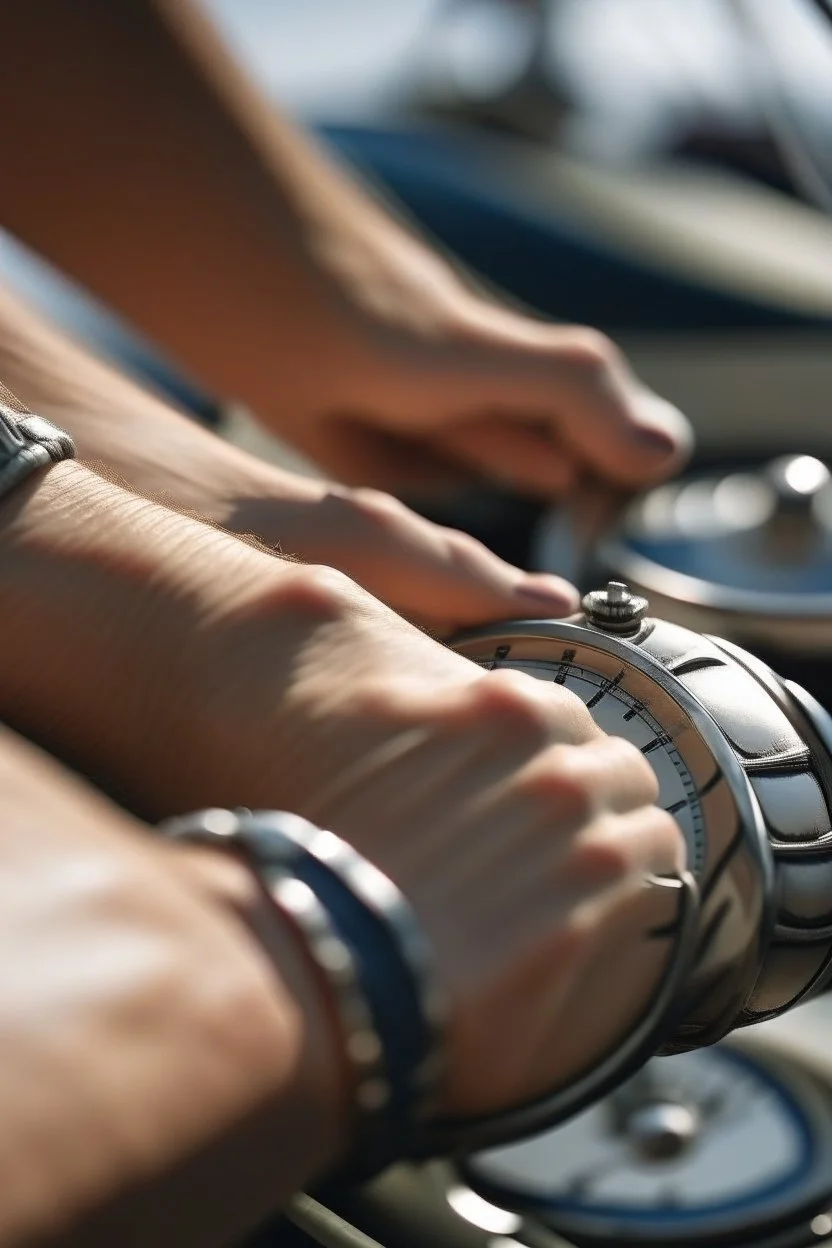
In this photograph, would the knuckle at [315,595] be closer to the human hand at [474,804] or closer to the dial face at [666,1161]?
the human hand at [474,804]

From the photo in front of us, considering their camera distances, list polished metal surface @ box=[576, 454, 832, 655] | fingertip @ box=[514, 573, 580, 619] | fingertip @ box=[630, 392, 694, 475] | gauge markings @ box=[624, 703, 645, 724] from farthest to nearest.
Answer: fingertip @ box=[630, 392, 694, 475] < polished metal surface @ box=[576, 454, 832, 655] < fingertip @ box=[514, 573, 580, 619] < gauge markings @ box=[624, 703, 645, 724]

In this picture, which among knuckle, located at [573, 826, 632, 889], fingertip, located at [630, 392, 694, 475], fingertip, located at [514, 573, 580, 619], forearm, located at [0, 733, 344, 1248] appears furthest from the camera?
fingertip, located at [630, 392, 694, 475]

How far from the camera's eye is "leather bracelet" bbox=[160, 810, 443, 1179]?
1.07ft

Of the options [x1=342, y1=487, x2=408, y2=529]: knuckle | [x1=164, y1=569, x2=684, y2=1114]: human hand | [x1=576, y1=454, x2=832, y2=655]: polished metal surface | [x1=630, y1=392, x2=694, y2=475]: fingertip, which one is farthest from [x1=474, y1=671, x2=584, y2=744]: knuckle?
[x1=630, y1=392, x2=694, y2=475]: fingertip

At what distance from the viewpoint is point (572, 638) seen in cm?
51

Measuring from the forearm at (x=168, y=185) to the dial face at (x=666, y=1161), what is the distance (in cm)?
51

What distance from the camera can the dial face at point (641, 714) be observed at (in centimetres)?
46

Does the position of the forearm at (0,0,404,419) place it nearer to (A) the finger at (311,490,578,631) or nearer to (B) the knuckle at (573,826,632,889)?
(A) the finger at (311,490,578,631)

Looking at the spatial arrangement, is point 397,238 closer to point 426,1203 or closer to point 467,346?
point 467,346

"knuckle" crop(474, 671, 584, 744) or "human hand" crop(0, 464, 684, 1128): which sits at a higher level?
"knuckle" crop(474, 671, 584, 744)

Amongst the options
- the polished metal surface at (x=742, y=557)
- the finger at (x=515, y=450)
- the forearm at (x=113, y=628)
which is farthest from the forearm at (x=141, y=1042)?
the finger at (x=515, y=450)

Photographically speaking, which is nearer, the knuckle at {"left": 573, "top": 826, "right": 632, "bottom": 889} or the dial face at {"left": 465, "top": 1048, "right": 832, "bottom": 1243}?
the knuckle at {"left": 573, "top": 826, "right": 632, "bottom": 889}

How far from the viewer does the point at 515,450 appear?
101 cm

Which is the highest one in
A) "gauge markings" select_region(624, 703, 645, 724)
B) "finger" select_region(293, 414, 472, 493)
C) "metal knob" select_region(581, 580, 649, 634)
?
"metal knob" select_region(581, 580, 649, 634)
